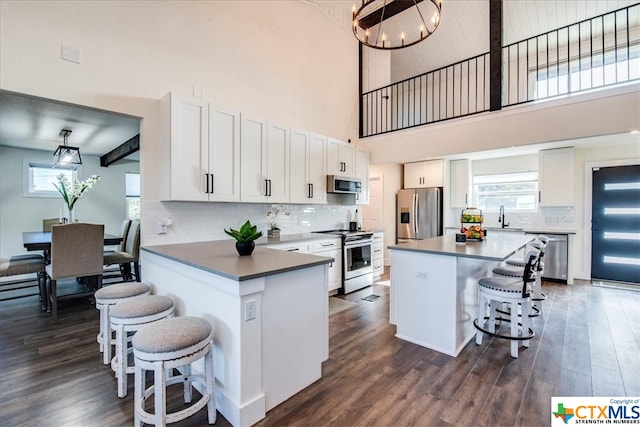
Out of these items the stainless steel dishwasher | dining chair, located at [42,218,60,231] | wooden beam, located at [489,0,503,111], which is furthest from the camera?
dining chair, located at [42,218,60,231]

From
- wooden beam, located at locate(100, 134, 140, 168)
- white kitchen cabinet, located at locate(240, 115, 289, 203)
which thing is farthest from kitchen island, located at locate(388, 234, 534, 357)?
wooden beam, located at locate(100, 134, 140, 168)

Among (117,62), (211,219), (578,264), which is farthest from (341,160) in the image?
(578,264)

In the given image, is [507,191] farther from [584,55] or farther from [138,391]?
[138,391]

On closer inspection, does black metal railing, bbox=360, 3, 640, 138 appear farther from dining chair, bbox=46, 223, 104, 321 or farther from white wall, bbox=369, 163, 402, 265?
dining chair, bbox=46, 223, 104, 321

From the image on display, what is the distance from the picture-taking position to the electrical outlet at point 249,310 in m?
1.72

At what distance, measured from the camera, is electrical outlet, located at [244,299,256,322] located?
1717 millimetres

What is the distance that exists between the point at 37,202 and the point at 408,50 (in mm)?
8292

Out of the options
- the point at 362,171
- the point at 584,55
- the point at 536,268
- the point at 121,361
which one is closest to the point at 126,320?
the point at 121,361

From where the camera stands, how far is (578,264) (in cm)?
527

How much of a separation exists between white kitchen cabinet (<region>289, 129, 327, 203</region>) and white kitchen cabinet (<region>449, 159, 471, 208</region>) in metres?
2.99

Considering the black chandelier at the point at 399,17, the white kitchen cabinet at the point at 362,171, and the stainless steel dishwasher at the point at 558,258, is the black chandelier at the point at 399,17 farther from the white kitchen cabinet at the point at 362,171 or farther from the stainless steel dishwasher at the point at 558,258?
the stainless steel dishwasher at the point at 558,258

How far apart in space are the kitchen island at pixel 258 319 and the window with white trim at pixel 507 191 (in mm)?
5251

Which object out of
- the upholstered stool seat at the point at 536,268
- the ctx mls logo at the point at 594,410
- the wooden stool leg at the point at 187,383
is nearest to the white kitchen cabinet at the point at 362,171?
the upholstered stool seat at the point at 536,268

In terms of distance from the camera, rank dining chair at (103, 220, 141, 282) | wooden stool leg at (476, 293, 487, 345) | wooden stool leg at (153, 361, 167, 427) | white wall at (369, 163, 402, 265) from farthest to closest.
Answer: white wall at (369, 163, 402, 265), dining chair at (103, 220, 141, 282), wooden stool leg at (476, 293, 487, 345), wooden stool leg at (153, 361, 167, 427)
